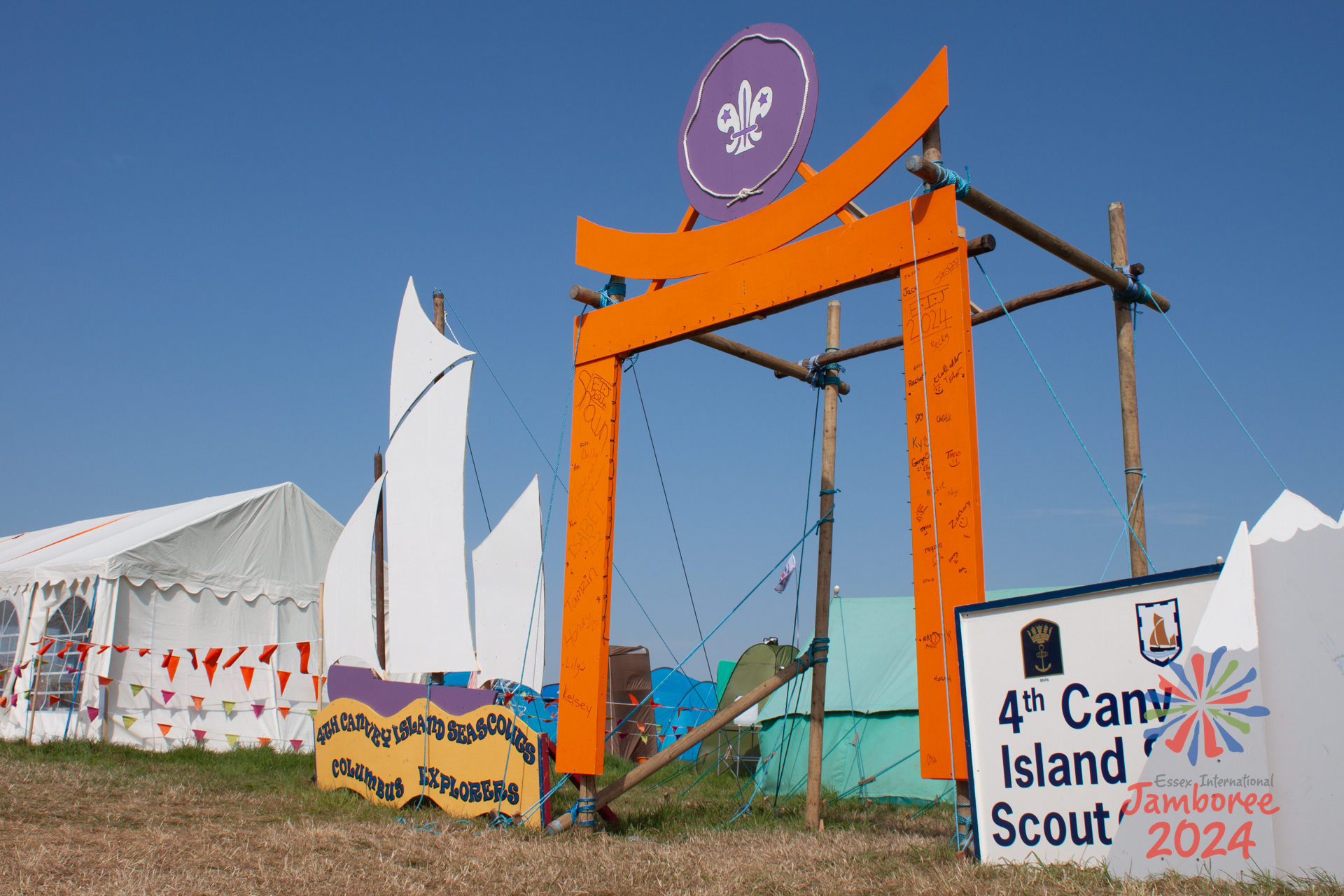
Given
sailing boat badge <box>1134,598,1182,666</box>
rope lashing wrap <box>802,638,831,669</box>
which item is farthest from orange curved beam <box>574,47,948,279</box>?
rope lashing wrap <box>802,638,831,669</box>

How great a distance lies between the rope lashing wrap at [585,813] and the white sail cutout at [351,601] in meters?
6.55

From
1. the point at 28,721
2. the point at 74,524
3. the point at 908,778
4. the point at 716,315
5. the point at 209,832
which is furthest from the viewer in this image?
the point at 74,524

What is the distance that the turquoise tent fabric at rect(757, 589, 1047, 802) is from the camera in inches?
344

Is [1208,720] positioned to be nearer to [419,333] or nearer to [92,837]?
[92,837]

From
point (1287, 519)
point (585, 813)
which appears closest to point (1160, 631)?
point (1287, 519)

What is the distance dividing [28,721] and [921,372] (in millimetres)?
13740

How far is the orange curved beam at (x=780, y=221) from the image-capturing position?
484cm

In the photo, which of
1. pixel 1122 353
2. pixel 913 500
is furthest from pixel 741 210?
pixel 1122 353

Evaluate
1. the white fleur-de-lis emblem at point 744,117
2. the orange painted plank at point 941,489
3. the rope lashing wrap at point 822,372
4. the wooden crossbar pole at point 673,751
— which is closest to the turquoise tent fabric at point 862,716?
the wooden crossbar pole at point 673,751

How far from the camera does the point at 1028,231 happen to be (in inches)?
200

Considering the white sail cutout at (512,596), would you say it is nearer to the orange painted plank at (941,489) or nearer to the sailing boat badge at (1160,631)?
the orange painted plank at (941,489)

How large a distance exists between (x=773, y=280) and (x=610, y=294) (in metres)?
1.55

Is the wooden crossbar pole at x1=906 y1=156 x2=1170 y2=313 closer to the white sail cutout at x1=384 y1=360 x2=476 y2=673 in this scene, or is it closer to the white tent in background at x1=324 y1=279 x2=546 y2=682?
the white tent in background at x1=324 y1=279 x2=546 y2=682

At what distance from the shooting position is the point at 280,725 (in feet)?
46.5
